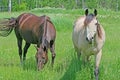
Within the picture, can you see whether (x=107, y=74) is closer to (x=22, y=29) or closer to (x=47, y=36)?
(x=47, y=36)

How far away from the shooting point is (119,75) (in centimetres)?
704

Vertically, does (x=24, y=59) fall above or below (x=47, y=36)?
below

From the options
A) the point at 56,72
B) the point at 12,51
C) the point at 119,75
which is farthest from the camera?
the point at 12,51

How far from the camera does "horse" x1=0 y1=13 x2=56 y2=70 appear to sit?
294 inches

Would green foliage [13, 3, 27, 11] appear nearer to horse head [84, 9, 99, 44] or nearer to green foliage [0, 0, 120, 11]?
green foliage [0, 0, 120, 11]

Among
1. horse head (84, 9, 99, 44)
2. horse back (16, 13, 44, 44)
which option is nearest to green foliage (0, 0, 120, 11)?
horse back (16, 13, 44, 44)

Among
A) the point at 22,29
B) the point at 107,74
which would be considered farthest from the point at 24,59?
the point at 107,74

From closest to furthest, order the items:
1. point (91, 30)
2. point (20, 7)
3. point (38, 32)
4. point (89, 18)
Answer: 1. point (91, 30)
2. point (89, 18)
3. point (38, 32)
4. point (20, 7)

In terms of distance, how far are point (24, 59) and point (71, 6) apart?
52.2m

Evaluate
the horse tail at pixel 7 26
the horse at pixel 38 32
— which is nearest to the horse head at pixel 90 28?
the horse at pixel 38 32

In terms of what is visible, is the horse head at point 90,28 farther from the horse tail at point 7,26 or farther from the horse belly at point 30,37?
the horse tail at point 7,26

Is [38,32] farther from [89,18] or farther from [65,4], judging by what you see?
[65,4]

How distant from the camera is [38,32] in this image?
8.59m

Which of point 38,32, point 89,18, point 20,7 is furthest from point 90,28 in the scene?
point 20,7
